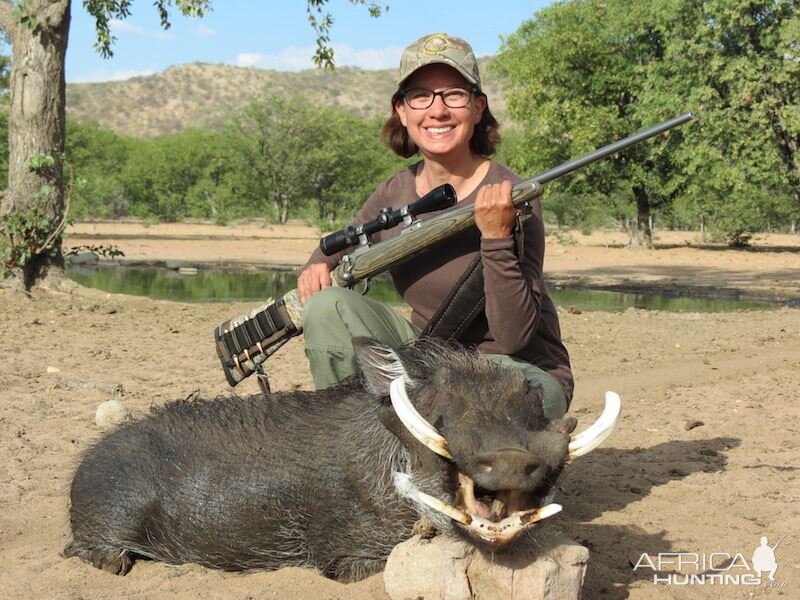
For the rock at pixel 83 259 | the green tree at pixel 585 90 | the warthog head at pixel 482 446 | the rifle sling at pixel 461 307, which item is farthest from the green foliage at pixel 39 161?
the green tree at pixel 585 90

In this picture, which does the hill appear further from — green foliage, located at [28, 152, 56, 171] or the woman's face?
the woman's face

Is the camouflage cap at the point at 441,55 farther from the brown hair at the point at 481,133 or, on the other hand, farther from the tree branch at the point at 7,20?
the tree branch at the point at 7,20

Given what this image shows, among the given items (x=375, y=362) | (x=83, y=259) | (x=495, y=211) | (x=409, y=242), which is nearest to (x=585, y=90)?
(x=83, y=259)

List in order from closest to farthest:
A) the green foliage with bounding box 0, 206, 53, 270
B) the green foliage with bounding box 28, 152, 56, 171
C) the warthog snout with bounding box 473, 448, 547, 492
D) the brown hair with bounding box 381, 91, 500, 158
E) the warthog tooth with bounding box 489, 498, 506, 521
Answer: the warthog snout with bounding box 473, 448, 547, 492
the warthog tooth with bounding box 489, 498, 506, 521
the brown hair with bounding box 381, 91, 500, 158
the green foliage with bounding box 28, 152, 56, 171
the green foliage with bounding box 0, 206, 53, 270

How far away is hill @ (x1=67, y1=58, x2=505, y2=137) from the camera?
11919cm

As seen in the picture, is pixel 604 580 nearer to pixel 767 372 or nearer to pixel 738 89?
pixel 767 372

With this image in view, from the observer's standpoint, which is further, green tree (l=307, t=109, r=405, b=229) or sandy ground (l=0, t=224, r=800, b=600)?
green tree (l=307, t=109, r=405, b=229)

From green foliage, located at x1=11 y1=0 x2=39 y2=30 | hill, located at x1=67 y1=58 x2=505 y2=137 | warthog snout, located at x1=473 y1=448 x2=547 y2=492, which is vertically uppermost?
hill, located at x1=67 y1=58 x2=505 y2=137

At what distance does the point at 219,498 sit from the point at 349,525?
544 millimetres

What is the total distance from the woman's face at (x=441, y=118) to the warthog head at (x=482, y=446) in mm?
1456

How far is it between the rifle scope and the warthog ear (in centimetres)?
94

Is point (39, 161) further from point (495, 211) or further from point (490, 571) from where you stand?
point (490, 571)

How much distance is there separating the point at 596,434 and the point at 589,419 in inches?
151

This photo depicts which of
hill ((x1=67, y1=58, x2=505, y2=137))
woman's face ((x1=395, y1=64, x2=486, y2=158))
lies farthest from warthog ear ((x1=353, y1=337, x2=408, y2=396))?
hill ((x1=67, y1=58, x2=505, y2=137))
